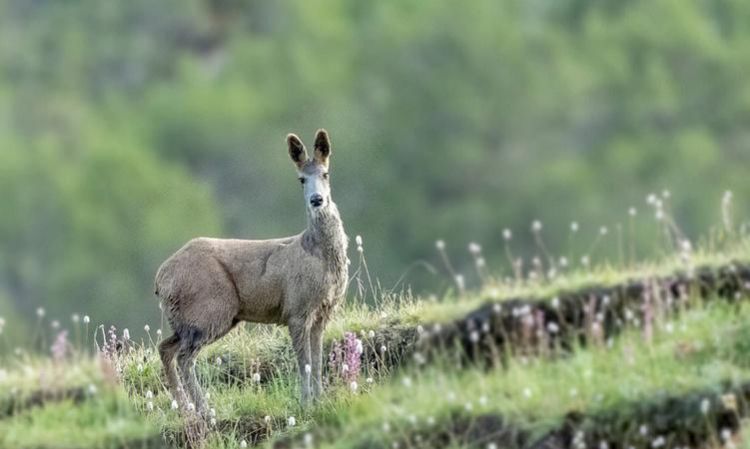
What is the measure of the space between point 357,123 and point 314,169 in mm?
66176

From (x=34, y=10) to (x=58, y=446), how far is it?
8880 centimetres

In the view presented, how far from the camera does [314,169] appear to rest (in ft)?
50.4

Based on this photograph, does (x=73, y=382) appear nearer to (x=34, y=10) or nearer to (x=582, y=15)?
(x=582, y=15)

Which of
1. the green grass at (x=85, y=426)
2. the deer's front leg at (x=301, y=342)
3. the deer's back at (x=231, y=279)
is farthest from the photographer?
the deer's back at (x=231, y=279)

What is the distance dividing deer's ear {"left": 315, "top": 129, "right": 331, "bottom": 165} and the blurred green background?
135ft

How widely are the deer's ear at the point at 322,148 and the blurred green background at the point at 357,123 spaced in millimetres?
41268

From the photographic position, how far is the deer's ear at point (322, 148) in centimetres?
1540

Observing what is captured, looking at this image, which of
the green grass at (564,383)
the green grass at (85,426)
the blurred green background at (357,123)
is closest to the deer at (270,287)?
the green grass at (85,426)

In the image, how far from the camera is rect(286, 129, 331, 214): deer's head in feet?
50.2

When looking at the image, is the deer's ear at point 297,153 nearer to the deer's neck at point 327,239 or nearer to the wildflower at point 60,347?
the deer's neck at point 327,239

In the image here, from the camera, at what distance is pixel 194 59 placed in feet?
325

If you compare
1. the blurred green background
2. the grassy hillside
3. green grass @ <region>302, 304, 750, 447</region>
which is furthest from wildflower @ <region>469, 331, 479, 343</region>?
the blurred green background

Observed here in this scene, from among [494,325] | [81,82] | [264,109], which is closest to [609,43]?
[264,109]

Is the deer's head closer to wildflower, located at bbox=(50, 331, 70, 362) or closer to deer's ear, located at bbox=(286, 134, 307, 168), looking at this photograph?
deer's ear, located at bbox=(286, 134, 307, 168)
